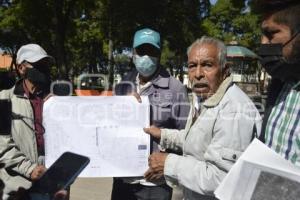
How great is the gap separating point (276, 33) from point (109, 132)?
166cm

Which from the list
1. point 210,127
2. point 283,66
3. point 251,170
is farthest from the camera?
point 210,127

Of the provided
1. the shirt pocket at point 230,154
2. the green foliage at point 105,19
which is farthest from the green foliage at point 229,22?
the shirt pocket at point 230,154

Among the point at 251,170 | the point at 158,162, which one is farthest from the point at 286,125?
the point at 158,162

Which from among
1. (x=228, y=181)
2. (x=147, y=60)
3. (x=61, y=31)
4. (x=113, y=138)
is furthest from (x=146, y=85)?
(x=61, y=31)

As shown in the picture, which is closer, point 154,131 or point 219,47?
point 219,47

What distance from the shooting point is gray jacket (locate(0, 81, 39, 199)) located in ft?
10.2

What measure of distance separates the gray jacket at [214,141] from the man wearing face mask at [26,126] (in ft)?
3.55

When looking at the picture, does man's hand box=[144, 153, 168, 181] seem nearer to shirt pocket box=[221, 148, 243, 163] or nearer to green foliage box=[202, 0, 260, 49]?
shirt pocket box=[221, 148, 243, 163]

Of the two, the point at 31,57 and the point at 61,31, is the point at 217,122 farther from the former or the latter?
the point at 61,31

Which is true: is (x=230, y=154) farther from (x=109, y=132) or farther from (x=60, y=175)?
(x=109, y=132)

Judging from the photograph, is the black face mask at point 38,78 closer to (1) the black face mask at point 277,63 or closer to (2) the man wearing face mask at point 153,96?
(2) the man wearing face mask at point 153,96

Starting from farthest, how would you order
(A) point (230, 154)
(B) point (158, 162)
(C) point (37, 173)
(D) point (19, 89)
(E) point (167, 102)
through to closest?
(E) point (167, 102) < (D) point (19, 89) < (C) point (37, 173) < (B) point (158, 162) < (A) point (230, 154)

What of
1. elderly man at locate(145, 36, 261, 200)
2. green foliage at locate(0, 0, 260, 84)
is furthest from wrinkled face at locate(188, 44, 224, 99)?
green foliage at locate(0, 0, 260, 84)

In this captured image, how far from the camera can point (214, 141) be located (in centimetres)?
239
